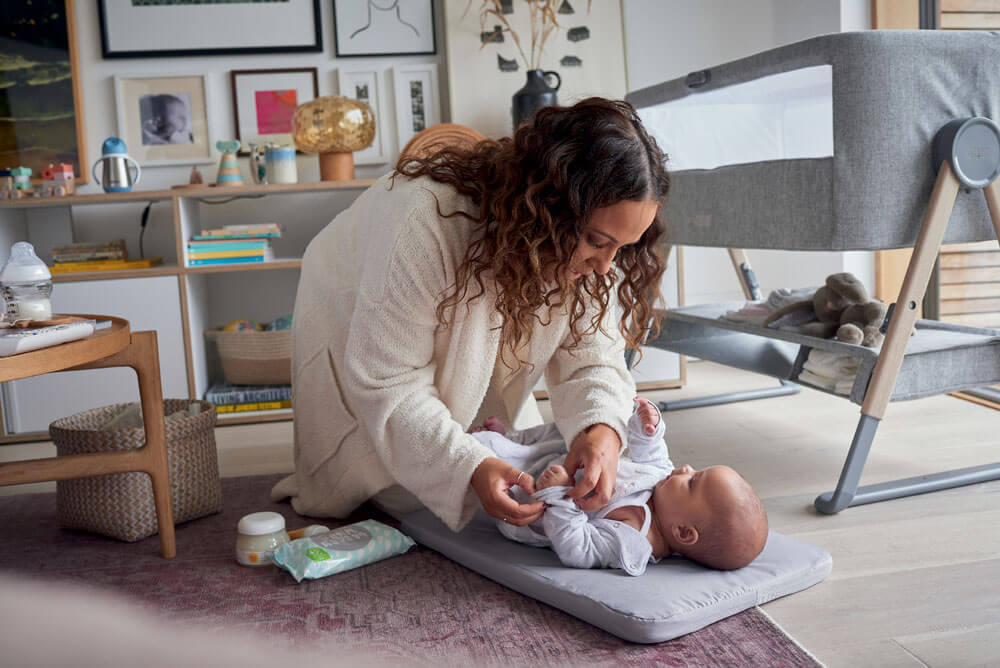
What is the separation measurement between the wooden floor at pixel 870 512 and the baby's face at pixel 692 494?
0.18m

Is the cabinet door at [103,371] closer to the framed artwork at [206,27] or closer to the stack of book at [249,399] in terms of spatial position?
the stack of book at [249,399]

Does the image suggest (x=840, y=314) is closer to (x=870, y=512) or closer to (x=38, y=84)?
(x=870, y=512)

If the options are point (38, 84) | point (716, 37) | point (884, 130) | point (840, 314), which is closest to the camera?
point (884, 130)

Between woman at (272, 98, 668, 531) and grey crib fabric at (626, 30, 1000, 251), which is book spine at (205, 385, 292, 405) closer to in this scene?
woman at (272, 98, 668, 531)

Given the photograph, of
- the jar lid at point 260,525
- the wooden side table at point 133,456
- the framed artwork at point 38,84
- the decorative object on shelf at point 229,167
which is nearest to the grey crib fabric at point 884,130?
the jar lid at point 260,525

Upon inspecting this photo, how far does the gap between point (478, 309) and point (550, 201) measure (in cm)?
30

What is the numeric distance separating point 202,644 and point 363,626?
1130 millimetres

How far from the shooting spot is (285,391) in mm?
2816

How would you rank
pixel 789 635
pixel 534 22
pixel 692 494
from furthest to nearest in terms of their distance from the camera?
pixel 534 22, pixel 692 494, pixel 789 635

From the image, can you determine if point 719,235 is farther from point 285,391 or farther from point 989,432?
point 285,391

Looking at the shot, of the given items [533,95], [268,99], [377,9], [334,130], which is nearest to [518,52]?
[533,95]

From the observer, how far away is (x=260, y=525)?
5.25 feet

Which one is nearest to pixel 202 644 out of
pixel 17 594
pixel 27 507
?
pixel 17 594

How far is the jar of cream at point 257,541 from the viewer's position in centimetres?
160
